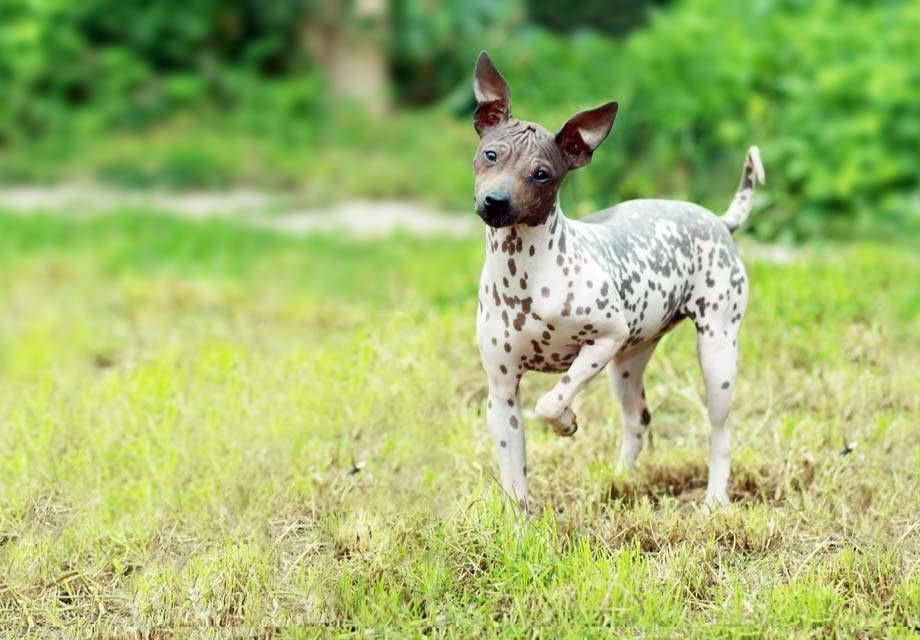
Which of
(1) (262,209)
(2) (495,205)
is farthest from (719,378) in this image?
(1) (262,209)

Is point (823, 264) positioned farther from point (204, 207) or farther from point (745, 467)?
point (204, 207)

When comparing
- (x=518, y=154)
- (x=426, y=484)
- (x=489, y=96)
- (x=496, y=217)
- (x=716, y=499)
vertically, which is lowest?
(x=426, y=484)

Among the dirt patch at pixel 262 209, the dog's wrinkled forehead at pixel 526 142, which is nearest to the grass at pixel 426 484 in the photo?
the dog's wrinkled forehead at pixel 526 142

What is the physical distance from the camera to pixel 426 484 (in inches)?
174

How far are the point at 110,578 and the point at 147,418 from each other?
1155 mm

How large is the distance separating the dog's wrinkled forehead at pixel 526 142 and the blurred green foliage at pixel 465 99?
3540 mm

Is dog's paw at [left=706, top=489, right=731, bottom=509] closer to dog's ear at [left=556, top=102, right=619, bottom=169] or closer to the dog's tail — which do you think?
the dog's tail

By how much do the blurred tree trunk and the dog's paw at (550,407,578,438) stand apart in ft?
27.8

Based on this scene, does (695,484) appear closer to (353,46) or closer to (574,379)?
(574,379)

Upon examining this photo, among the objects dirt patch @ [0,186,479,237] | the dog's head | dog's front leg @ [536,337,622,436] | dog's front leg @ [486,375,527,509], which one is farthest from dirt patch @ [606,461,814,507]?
dirt patch @ [0,186,479,237]

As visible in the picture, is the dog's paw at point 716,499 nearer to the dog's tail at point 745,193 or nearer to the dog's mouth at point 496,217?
the dog's tail at point 745,193

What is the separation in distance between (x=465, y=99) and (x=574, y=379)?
834 centimetres

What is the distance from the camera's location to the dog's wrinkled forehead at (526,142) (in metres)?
3.53

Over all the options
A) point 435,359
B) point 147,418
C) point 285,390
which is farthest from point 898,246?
point 147,418
